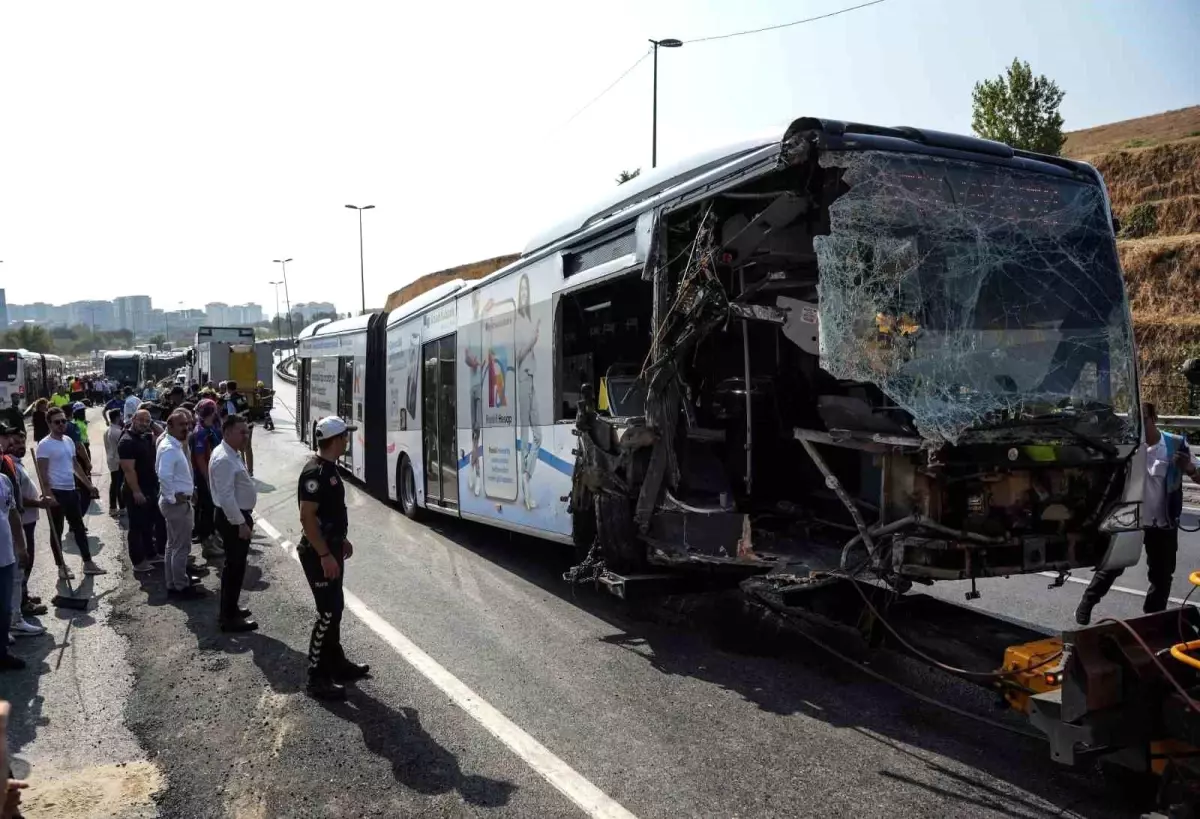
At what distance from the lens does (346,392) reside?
54.4ft

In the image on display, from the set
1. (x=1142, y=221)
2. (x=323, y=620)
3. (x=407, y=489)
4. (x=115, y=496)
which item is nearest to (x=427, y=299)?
(x=407, y=489)

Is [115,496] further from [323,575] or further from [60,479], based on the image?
[323,575]

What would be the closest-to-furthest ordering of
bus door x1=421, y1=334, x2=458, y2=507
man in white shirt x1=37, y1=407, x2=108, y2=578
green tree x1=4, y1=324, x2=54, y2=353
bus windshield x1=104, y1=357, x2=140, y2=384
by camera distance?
man in white shirt x1=37, y1=407, x2=108, y2=578 → bus door x1=421, y1=334, x2=458, y2=507 → bus windshield x1=104, y1=357, x2=140, y2=384 → green tree x1=4, y1=324, x2=54, y2=353

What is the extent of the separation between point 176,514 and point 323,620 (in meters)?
3.33

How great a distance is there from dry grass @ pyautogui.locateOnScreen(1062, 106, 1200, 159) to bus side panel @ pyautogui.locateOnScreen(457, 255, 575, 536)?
45959 millimetres

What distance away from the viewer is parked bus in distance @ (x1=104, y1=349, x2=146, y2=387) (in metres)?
57.2

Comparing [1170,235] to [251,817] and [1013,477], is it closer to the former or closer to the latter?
[1013,477]

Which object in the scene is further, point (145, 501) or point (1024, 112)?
point (1024, 112)

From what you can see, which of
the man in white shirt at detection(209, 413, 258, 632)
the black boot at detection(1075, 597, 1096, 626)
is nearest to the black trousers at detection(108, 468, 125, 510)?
the man in white shirt at detection(209, 413, 258, 632)

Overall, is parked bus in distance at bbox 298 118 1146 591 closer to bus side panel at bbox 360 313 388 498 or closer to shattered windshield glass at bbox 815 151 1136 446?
shattered windshield glass at bbox 815 151 1136 446

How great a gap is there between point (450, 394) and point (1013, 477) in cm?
724

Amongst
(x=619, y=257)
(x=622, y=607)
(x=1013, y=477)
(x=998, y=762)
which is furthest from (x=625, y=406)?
(x=998, y=762)

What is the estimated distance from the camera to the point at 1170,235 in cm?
3391

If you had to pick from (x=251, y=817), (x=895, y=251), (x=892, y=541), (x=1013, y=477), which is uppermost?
(x=895, y=251)
